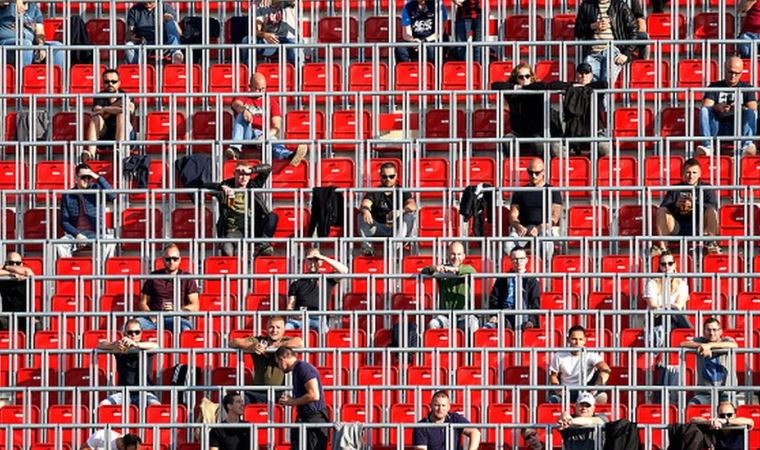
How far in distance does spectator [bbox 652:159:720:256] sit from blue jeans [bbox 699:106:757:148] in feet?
3.49

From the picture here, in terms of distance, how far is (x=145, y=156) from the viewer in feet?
106

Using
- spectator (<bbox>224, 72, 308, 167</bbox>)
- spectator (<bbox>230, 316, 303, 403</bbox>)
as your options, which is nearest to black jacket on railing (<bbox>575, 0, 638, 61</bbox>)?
spectator (<bbox>224, 72, 308, 167</bbox>)

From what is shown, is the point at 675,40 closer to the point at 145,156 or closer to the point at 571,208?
the point at 571,208

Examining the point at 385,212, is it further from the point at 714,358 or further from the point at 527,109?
the point at 714,358

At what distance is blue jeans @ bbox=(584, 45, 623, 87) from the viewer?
3269 centimetres

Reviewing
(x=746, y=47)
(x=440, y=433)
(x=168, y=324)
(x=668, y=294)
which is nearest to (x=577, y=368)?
(x=668, y=294)

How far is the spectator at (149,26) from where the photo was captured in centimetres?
3438

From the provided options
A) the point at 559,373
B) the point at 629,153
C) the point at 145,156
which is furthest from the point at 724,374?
the point at 145,156

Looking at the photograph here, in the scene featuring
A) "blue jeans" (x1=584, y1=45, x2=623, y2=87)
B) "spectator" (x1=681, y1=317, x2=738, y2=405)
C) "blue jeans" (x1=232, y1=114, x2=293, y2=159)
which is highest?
"blue jeans" (x1=584, y1=45, x2=623, y2=87)

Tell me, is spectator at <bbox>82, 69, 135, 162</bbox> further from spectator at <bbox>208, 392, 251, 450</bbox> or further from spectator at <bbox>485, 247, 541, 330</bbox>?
spectator at <bbox>208, 392, 251, 450</bbox>

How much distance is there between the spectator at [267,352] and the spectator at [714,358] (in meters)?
3.74

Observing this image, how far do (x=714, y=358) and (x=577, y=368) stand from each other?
126 cm

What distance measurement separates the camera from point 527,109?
3209cm

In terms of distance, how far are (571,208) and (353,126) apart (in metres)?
2.78
